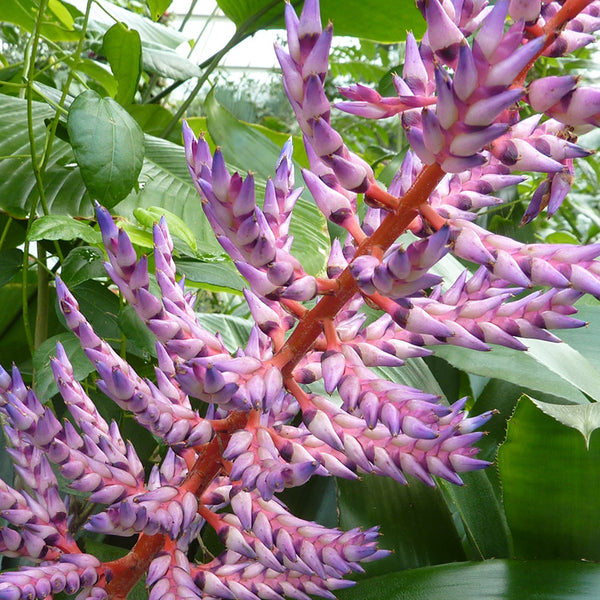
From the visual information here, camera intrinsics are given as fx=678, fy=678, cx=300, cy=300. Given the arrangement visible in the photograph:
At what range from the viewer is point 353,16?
1135 millimetres

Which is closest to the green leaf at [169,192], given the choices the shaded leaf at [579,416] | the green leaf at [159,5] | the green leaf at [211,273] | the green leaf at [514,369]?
the green leaf at [211,273]

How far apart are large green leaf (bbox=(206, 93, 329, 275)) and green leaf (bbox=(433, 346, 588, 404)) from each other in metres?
0.21

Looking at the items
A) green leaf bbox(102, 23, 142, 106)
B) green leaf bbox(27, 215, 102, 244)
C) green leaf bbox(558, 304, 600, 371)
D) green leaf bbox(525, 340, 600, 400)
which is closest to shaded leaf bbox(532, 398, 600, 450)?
green leaf bbox(525, 340, 600, 400)

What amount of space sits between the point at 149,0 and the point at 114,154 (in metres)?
0.38

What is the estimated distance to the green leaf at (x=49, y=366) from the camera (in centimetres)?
60

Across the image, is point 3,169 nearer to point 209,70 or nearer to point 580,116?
point 209,70

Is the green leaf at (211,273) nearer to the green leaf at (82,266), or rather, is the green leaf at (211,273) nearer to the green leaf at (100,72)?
the green leaf at (82,266)

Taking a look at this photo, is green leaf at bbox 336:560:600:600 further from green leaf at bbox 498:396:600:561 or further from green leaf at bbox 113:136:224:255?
green leaf at bbox 113:136:224:255

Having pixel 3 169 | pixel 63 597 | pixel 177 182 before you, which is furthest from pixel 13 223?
pixel 63 597

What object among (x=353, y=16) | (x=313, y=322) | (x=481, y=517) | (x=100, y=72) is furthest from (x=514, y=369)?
(x=100, y=72)

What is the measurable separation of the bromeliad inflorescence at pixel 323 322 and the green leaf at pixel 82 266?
20cm

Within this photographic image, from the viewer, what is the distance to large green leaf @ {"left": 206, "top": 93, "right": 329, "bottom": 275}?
30.4 inches

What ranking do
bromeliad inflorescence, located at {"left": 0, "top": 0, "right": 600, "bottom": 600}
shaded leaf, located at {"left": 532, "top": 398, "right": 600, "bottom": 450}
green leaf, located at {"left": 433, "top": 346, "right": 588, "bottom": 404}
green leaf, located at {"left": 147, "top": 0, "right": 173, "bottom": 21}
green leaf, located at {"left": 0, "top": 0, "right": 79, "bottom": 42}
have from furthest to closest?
green leaf, located at {"left": 0, "top": 0, "right": 79, "bottom": 42} < green leaf, located at {"left": 147, "top": 0, "right": 173, "bottom": 21} < green leaf, located at {"left": 433, "top": 346, "right": 588, "bottom": 404} < shaded leaf, located at {"left": 532, "top": 398, "right": 600, "bottom": 450} < bromeliad inflorescence, located at {"left": 0, "top": 0, "right": 600, "bottom": 600}

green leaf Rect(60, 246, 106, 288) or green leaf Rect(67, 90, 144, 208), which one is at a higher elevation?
green leaf Rect(67, 90, 144, 208)
